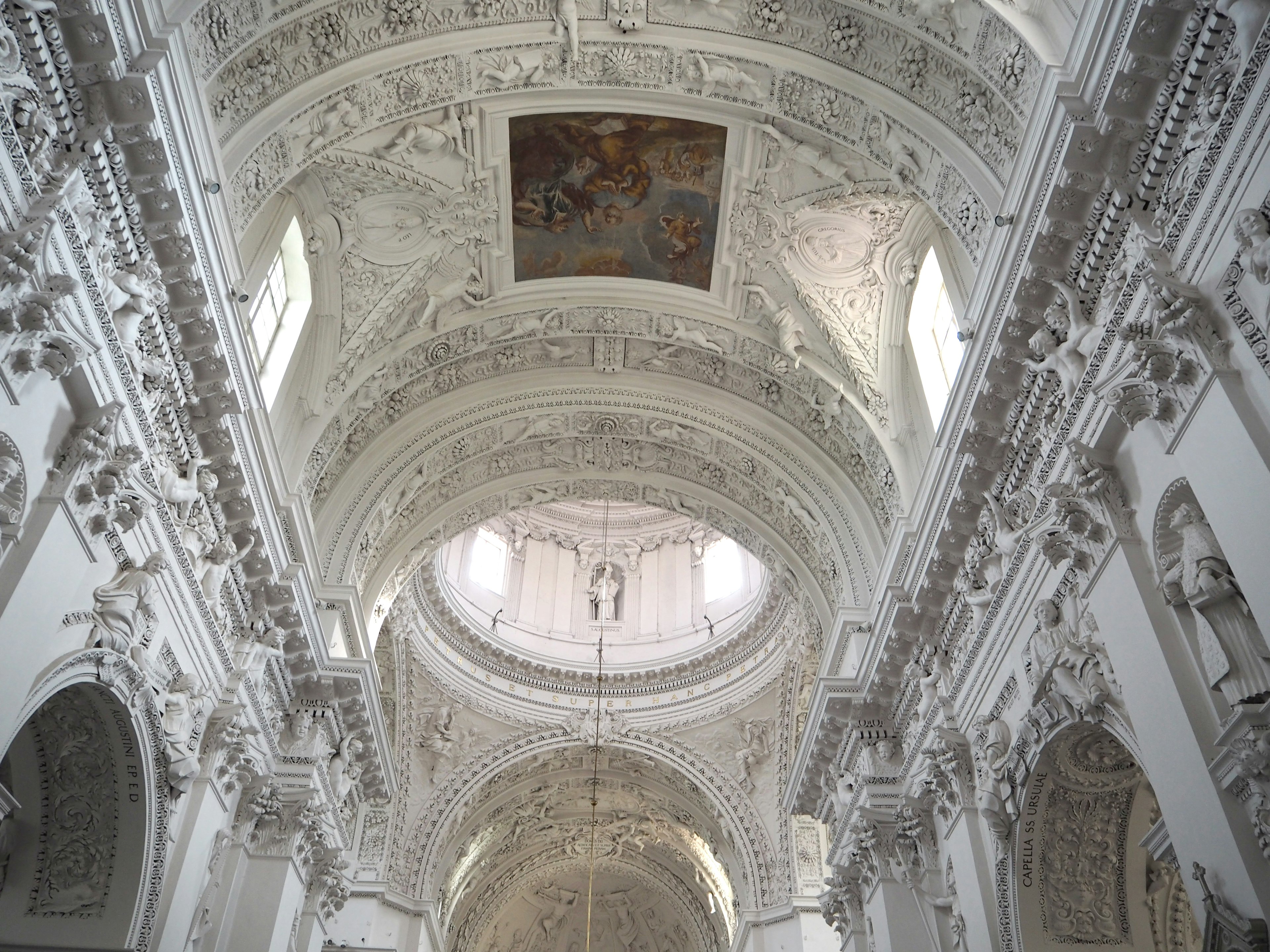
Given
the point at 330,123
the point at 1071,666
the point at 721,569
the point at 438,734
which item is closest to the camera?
the point at 1071,666

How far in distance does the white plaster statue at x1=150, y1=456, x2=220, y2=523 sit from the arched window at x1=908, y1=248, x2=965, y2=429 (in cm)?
798

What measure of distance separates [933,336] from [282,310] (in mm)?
8183

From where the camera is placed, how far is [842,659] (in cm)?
1396

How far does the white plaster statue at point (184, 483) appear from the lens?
27.9 ft

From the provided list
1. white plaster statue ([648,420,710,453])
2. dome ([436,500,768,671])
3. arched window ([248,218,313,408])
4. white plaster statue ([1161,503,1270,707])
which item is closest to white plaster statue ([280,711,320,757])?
arched window ([248,218,313,408])

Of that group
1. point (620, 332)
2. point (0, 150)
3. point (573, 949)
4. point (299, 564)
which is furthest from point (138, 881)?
point (573, 949)

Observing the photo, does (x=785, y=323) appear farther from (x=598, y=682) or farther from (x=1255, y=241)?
(x=598, y=682)

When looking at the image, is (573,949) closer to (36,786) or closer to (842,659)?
(842,659)

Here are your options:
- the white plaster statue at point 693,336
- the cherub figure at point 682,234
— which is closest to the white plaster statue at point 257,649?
the white plaster statue at point 693,336

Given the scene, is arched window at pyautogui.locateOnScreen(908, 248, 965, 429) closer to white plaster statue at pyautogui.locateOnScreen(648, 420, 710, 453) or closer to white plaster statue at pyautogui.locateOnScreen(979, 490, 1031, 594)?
white plaster statue at pyautogui.locateOnScreen(979, 490, 1031, 594)

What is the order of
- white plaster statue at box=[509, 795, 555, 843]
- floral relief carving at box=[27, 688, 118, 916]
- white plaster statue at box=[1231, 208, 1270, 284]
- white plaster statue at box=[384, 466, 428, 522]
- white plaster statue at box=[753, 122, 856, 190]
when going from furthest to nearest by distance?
white plaster statue at box=[509, 795, 555, 843], white plaster statue at box=[384, 466, 428, 522], white plaster statue at box=[753, 122, 856, 190], floral relief carving at box=[27, 688, 118, 916], white plaster statue at box=[1231, 208, 1270, 284]

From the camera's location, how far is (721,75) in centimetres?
1091

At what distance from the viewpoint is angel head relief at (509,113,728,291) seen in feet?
39.2

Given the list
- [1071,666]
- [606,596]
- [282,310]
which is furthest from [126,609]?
[606,596]
